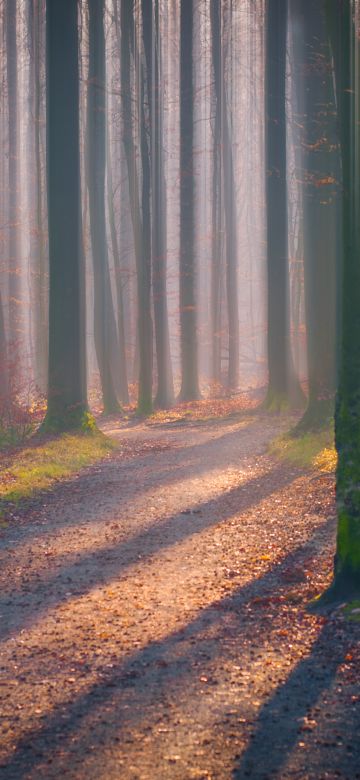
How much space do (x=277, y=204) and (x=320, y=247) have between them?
530cm

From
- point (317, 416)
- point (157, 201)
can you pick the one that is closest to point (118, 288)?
point (157, 201)

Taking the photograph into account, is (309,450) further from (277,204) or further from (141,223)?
(141,223)

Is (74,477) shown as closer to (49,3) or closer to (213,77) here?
(49,3)

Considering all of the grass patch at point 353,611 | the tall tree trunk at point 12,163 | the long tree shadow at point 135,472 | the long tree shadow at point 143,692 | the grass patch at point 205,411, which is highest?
the tall tree trunk at point 12,163

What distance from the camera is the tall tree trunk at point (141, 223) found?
80.0 feet

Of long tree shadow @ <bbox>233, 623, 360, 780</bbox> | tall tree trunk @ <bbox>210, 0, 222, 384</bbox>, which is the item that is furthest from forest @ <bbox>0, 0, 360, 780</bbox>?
tall tree trunk @ <bbox>210, 0, 222, 384</bbox>

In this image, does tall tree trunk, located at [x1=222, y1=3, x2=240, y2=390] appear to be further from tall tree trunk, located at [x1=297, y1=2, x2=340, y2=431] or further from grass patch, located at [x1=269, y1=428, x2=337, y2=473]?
grass patch, located at [x1=269, y1=428, x2=337, y2=473]

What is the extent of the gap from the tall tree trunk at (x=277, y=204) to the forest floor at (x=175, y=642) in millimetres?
9813

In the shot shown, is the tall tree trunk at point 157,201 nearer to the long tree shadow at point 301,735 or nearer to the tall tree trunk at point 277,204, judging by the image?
the tall tree trunk at point 277,204

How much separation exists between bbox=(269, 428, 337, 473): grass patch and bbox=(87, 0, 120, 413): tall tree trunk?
12.8 m

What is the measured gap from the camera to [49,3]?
16.9 m

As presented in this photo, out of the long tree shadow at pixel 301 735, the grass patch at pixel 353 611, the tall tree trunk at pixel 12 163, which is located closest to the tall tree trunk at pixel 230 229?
the tall tree trunk at pixel 12 163

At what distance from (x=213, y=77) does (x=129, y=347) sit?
16.0m

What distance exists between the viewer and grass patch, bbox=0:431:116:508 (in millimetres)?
11445
